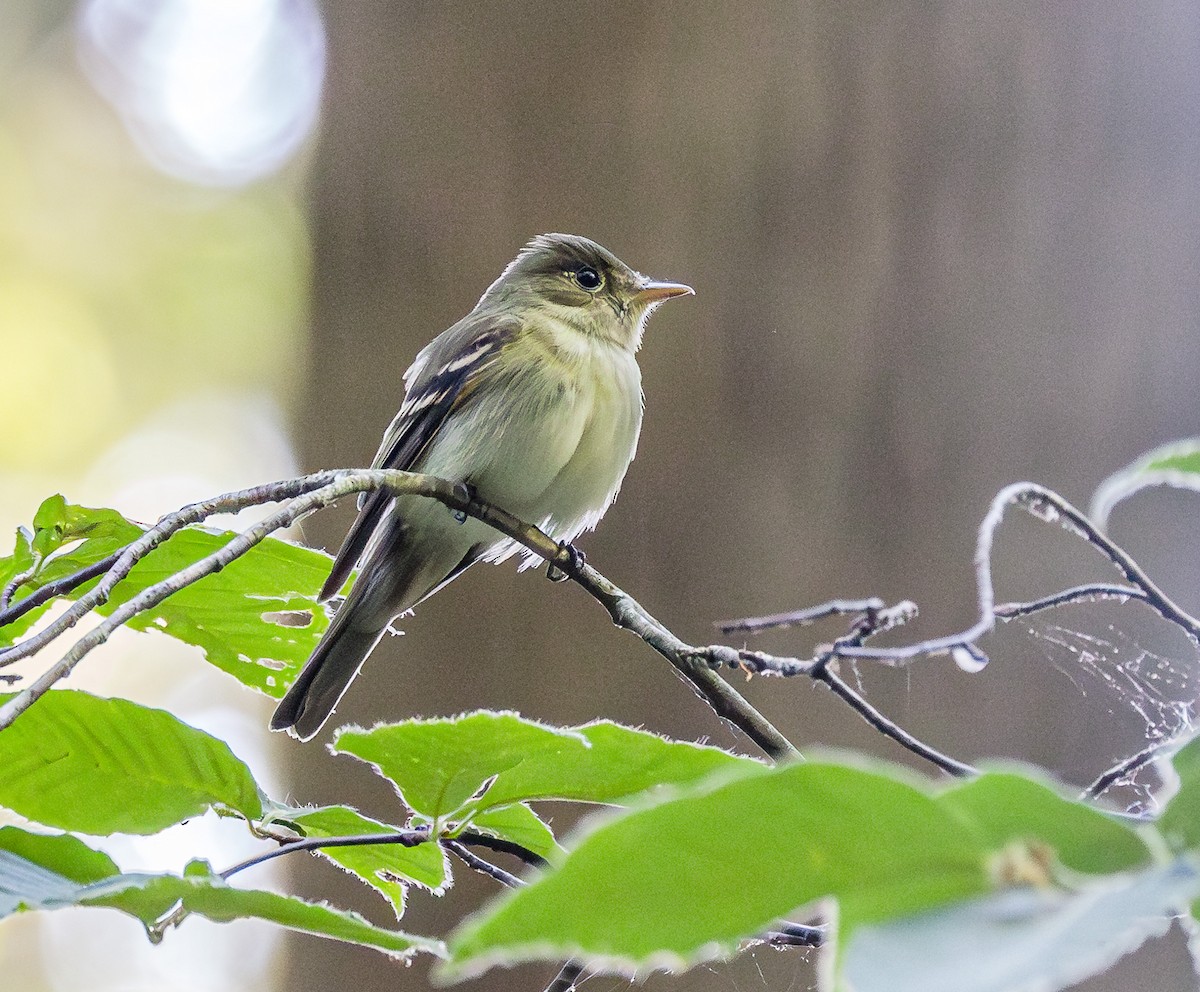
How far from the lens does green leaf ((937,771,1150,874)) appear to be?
0.21 meters

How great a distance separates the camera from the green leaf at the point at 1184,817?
0.22 metres

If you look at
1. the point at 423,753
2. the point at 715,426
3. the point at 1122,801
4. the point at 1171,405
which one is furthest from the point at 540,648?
the point at 423,753

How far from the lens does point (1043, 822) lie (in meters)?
0.21

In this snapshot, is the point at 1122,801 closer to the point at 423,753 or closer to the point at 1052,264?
the point at 1052,264

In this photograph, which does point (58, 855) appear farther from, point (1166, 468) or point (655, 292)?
point (655, 292)

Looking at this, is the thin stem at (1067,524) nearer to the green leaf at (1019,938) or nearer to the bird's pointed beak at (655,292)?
the green leaf at (1019,938)

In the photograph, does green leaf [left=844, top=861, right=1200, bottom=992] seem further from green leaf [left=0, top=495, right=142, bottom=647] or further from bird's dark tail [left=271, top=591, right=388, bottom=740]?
bird's dark tail [left=271, top=591, right=388, bottom=740]

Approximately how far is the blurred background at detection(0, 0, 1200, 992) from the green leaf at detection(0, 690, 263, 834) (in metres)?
1.23

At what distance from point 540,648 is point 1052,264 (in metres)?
1.22

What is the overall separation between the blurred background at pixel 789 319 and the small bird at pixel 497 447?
0.52 meters

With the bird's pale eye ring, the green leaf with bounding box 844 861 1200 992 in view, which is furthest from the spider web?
the green leaf with bounding box 844 861 1200 992

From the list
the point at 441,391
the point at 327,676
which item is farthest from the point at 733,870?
the point at 441,391

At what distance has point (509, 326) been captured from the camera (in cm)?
155

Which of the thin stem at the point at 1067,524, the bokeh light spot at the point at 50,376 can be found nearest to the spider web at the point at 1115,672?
the thin stem at the point at 1067,524
